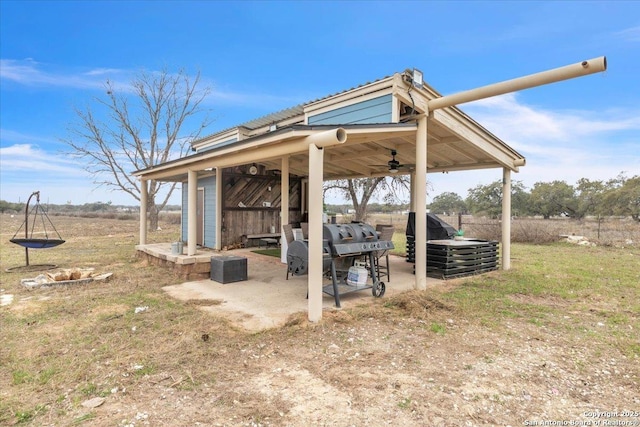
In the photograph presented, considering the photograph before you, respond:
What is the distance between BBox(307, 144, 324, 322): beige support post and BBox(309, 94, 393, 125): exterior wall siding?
1548mm

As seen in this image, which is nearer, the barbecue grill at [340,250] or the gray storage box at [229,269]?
the barbecue grill at [340,250]

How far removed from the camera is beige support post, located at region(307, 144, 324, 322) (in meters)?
3.60

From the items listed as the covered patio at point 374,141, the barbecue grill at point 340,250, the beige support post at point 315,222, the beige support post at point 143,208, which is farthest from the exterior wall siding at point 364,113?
the beige support post at point 143,208

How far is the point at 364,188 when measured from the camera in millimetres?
20281

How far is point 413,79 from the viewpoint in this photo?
182 inches

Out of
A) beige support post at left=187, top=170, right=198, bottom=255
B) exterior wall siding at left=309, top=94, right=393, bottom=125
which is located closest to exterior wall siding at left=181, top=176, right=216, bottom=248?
beige support post at left=187, top=170, right=198, bottom=255

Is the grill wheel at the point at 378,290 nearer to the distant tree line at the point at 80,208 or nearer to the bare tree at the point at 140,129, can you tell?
the bare tree at the point at 140,129

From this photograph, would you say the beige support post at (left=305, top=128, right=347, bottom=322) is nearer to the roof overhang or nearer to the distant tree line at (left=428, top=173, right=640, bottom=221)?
the roof overhang

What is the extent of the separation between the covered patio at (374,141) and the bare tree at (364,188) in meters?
10.7

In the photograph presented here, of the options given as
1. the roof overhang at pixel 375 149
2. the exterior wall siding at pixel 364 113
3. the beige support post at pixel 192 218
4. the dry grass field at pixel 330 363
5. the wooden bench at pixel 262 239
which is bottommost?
the dry grass field at pixel 330 363

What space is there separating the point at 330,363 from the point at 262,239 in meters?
7.00

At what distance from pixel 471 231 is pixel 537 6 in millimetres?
9420

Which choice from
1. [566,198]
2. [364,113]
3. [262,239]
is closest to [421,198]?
[364,113]

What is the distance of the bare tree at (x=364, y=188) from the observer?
19.6 metres
